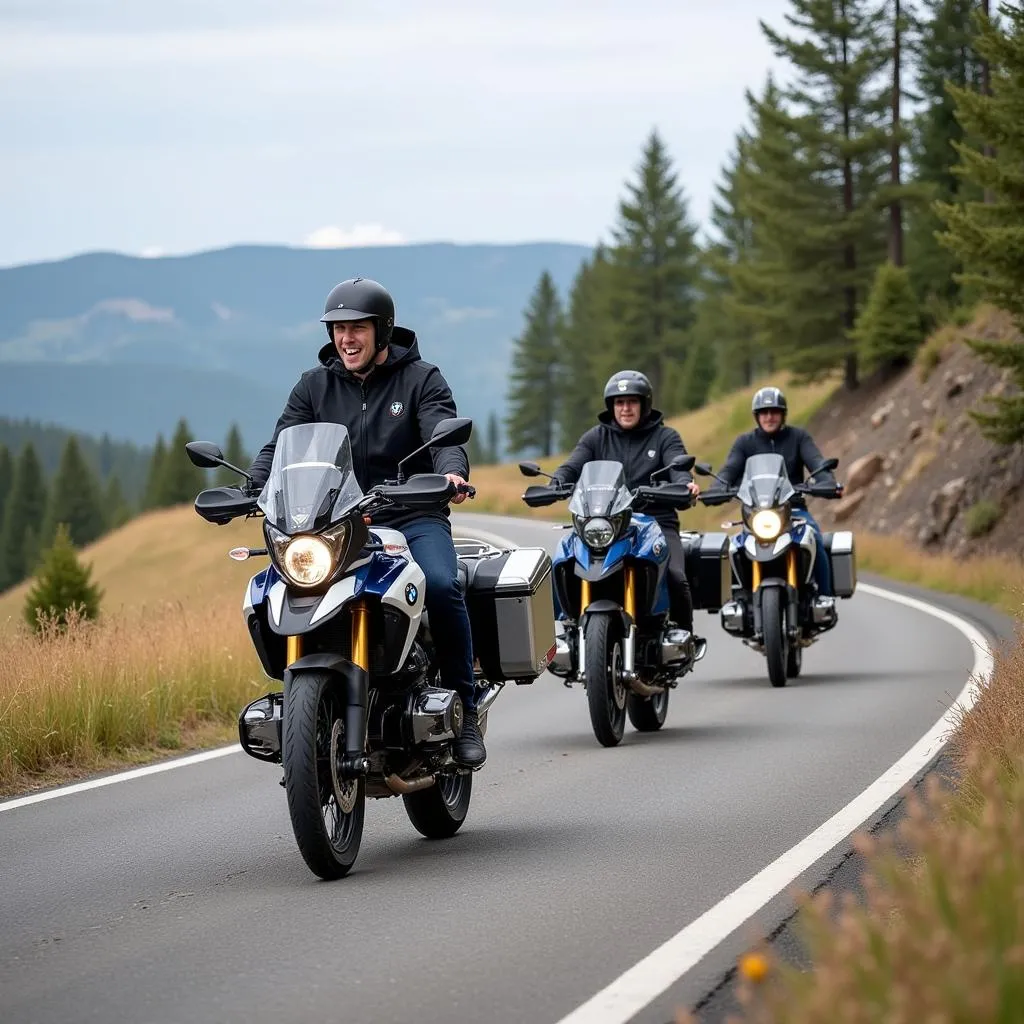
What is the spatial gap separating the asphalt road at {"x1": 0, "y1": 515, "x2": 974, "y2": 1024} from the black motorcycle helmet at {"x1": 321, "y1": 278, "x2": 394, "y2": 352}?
7.19ft

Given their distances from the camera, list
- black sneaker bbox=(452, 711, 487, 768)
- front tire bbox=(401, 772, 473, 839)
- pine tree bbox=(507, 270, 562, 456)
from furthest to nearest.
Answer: pine tree bbox=(507, 270, 562, 456), front tire bbox=(401, 772, 473, 839), black sneaker bbox=(452, 711, 487, 768)

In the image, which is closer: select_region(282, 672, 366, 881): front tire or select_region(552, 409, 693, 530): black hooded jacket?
select_region(282, 672, 366, 881): front tire

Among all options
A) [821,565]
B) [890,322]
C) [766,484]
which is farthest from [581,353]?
[766,484]

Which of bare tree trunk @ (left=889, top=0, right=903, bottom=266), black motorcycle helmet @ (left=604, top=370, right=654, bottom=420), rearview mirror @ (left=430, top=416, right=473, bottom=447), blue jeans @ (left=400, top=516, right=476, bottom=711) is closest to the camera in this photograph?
rearview mirror @ (left=430, top=416, right=473, bottom=447)

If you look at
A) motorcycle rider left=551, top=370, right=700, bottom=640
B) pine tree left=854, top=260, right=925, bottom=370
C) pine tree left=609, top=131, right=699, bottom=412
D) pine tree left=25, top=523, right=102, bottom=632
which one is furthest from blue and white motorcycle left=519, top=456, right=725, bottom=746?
pine tree left=609, top=131, right=699, bottom=412

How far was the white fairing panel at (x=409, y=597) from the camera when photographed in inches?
281

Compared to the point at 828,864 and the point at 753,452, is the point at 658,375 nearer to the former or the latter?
the point at 753,452

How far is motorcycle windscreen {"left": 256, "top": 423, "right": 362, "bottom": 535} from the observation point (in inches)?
274

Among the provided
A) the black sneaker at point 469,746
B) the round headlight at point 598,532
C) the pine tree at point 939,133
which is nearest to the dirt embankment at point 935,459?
the pine tree at point 939,133

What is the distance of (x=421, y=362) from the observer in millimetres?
8008

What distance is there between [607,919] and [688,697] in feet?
27.5

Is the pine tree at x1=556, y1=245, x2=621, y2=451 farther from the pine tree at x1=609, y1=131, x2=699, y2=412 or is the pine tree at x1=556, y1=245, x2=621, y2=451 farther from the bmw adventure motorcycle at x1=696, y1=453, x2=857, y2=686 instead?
the bmw adventure motorcycle at x1=696, y1=453, x2=857, y2=686

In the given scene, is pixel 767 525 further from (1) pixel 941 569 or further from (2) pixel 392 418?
(1) pixel 941 569

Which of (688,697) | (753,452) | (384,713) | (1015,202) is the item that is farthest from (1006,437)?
(384,713)
